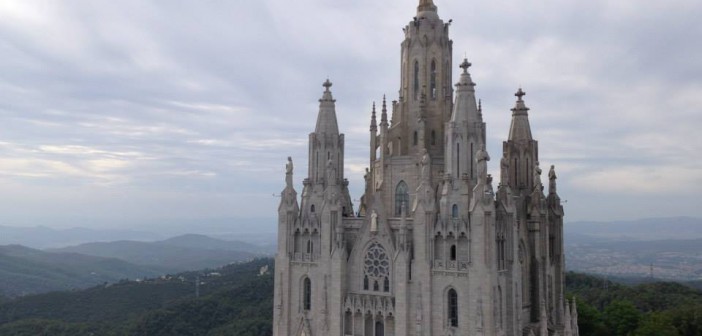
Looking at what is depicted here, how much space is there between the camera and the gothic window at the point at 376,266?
123 feet

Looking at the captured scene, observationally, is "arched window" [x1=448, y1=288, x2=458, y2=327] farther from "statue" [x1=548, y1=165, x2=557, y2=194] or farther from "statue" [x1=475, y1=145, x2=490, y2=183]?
"statue" [x1=548, y1=165, x2=557, y2=194]

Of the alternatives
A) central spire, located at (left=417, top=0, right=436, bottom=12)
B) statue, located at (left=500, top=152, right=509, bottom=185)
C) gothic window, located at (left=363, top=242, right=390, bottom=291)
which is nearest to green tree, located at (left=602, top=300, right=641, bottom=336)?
statue, located at (left=500, top=152, right=509, bottom=185)

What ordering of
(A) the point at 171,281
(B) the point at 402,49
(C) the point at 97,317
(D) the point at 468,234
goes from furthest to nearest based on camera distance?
(A) the point at 171,281, (C) the point at 97,317, (B) the point at 402,49, (D) the point at 468,234

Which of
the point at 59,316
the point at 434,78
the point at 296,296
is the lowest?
the point at 59,316

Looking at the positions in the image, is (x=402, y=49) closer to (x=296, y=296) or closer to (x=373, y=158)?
(x=373, y=158)

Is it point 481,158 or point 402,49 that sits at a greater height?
point 402,49

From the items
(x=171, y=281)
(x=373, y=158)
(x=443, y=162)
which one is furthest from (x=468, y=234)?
(x=171, y=281)

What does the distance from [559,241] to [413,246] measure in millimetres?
11315

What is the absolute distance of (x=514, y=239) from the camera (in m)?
35.5

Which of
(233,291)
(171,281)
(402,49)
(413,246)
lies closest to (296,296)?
(413,246)

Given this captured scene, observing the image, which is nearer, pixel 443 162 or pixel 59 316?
pixel 443 162

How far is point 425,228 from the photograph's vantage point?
35594mm

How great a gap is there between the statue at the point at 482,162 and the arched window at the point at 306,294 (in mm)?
13412

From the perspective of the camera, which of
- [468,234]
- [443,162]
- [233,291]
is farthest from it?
[233,291]
